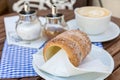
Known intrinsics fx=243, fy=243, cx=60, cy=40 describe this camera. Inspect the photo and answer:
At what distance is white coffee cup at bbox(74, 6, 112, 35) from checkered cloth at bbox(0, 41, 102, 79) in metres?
0.07

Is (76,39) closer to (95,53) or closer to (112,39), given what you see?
(95,53)

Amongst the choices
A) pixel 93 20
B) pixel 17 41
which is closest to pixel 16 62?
pixel 17 41

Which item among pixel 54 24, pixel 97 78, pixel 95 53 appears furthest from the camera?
pixel 54 24

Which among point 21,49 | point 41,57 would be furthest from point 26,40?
point 41,57

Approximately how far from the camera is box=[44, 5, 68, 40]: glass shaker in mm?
898

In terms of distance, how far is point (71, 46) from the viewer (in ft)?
2.24

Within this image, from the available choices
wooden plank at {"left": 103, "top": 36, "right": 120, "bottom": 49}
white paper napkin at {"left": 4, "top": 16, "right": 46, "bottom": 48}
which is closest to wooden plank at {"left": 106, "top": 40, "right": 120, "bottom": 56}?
wooden plank at {"left": 103, "top": 36, "right": 120, "bottom": 49}

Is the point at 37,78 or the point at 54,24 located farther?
the point at 54,24

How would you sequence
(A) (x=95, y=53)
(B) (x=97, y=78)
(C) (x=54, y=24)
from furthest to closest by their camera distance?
(C) (x=54, y=24) < (A) (x=95, y=53) < (B) (x=97, y=78)

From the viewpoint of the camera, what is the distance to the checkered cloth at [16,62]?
0.75 metres

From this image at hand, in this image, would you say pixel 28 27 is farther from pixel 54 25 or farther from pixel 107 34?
pixel 107 34

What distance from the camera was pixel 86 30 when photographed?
966mm

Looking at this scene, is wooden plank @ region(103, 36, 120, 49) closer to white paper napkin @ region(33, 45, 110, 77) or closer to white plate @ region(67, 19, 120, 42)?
white plate @ region(67, 19, 120, 42)

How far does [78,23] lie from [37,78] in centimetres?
35
